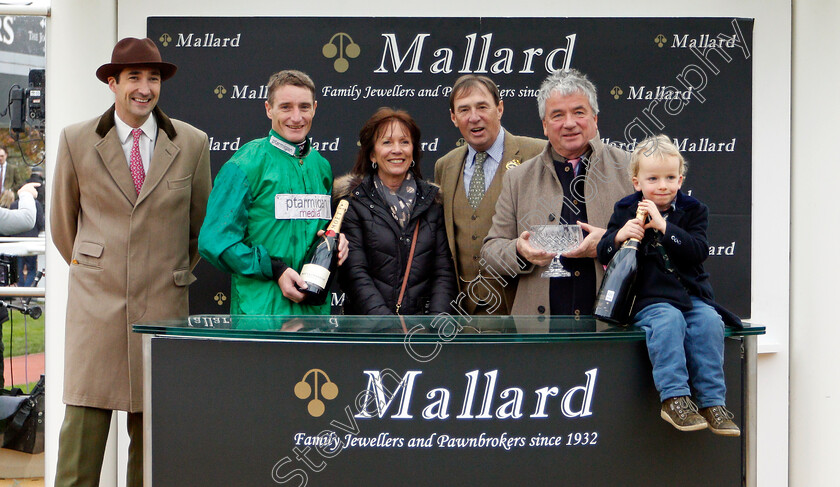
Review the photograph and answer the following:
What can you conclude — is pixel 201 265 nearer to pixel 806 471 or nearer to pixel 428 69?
pixel 428 69

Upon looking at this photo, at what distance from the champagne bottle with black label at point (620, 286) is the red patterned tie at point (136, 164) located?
2030 millimetres

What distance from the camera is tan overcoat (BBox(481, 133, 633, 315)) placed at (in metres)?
3.77

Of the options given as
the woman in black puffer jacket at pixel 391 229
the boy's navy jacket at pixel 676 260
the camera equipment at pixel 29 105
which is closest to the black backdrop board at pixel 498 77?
the camera equipment at pixel 29 105

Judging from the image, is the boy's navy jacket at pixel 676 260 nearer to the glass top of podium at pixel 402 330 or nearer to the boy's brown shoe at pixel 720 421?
the glass top of podium at pixel 402 330

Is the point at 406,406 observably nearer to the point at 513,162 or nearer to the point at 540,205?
the point at 540,205

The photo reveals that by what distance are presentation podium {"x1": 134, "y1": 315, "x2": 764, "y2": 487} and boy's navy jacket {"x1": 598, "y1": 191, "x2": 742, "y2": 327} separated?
0.72ft

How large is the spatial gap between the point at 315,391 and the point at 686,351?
4.01ft

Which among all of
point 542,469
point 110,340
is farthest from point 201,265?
point 542,469

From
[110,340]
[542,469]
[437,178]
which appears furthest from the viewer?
[437,178]

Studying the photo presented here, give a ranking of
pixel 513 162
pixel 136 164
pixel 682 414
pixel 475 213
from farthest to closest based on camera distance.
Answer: pixel 513 162 → pixel 475 213 → pixel 136 164 → pixel 682 414

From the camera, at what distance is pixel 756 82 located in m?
4.69

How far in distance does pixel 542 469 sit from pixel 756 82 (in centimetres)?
283

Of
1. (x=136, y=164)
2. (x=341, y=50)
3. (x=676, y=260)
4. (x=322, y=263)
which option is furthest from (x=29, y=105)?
(x=676, y=260)

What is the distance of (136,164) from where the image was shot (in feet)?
12.4
